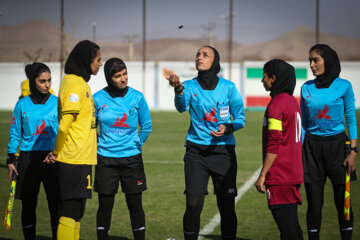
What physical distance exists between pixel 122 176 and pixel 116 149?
0.33m

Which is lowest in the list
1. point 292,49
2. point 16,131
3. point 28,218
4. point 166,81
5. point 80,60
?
point 28,218

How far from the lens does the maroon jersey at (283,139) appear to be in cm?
537

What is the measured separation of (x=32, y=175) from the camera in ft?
22.5

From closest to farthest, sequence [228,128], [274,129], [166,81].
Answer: [274,129] → [228,128] → [166,81]

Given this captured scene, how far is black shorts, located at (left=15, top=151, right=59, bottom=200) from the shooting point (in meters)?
6.82

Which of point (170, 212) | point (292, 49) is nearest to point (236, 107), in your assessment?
point (170, 212)

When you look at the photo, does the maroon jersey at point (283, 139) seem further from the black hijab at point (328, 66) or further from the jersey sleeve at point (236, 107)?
the black hijab at point (328, 66)

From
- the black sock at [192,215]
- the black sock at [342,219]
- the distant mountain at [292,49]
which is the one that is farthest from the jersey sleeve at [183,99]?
the distant mountain at [292,49]

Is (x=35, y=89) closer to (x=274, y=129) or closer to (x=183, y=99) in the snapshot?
(x=183, y=99)

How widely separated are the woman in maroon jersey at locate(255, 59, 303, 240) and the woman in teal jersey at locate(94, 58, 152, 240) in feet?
5.81

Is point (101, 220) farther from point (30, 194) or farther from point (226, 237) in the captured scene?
point (226, 237)

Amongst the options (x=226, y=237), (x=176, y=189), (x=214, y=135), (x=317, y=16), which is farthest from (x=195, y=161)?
(x=317, y=16)

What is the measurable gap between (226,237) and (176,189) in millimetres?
4472

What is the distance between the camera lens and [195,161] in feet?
21.4
